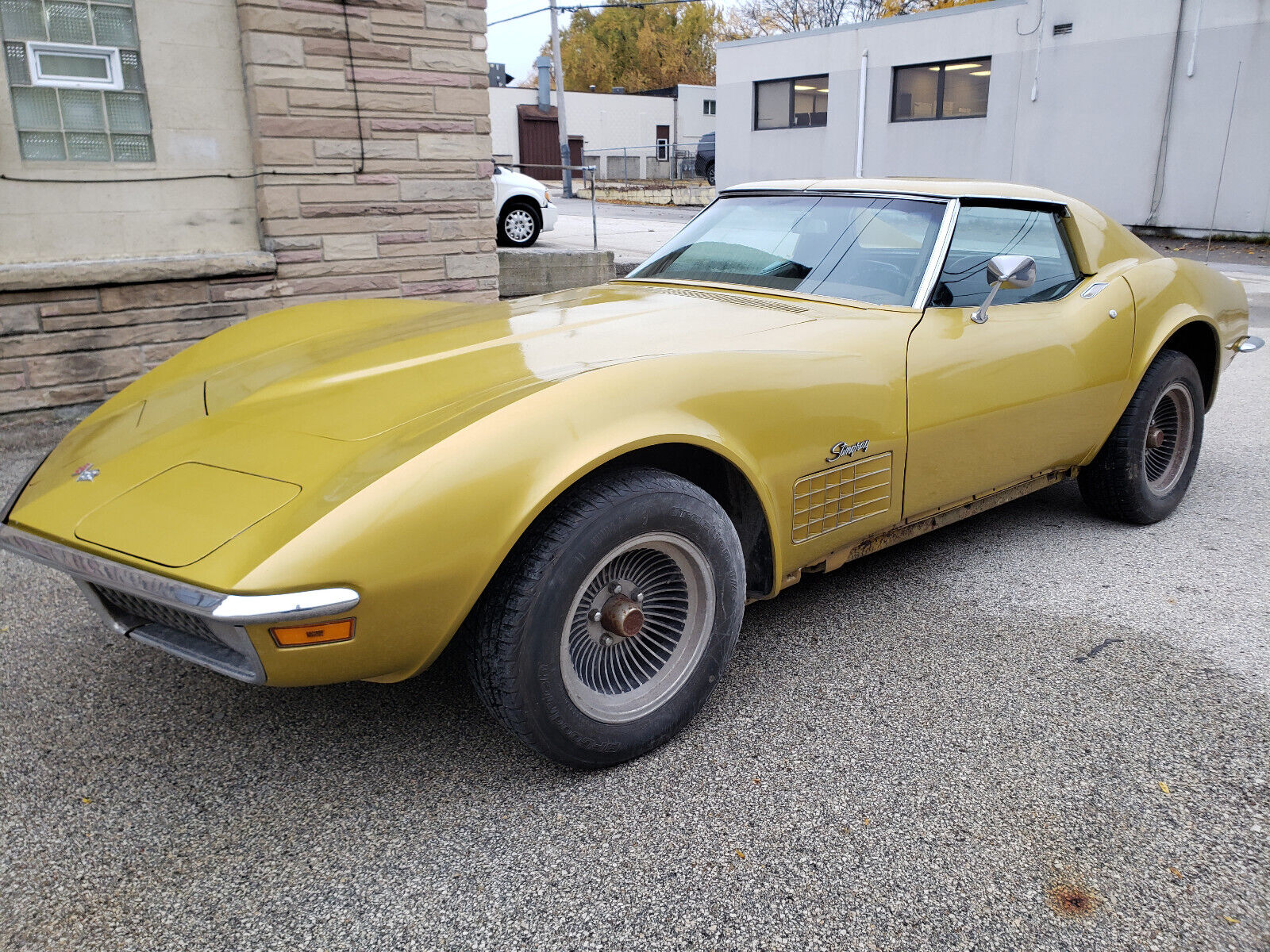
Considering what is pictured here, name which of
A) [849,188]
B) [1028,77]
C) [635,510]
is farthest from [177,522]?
[1028,77]

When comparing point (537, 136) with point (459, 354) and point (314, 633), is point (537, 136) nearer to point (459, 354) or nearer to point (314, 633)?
point (459, 354)

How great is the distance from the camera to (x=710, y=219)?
367 cm

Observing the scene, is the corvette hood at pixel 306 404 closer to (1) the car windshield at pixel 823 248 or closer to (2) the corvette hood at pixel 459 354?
(2) the corvette hood at pixel 459 354

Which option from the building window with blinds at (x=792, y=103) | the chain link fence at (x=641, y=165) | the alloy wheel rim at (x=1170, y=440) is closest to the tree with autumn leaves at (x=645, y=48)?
the chain link fence at (x=641, y=165)

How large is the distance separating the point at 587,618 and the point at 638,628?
12cm

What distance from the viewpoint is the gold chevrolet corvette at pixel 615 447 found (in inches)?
74.9

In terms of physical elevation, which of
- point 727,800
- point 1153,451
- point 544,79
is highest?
point 544,79

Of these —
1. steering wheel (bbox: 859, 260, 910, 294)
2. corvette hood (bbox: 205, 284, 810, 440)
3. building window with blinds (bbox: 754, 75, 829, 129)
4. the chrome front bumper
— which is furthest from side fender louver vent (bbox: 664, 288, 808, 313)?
building window with blinds (bbox: 754, 75, 829, 129)

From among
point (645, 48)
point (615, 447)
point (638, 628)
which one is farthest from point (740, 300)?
point (645, 48)

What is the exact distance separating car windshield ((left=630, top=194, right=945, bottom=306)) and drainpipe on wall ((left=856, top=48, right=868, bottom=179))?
1806cm

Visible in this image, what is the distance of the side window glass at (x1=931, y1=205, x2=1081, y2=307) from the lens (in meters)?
3.14

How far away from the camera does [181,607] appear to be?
181cm

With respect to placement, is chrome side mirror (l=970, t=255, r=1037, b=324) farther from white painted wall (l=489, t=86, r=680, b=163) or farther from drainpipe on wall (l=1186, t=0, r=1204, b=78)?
white painted wall (l=489, t=86, r=680, b=163)

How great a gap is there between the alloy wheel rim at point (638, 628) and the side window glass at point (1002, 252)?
4.38 feet
